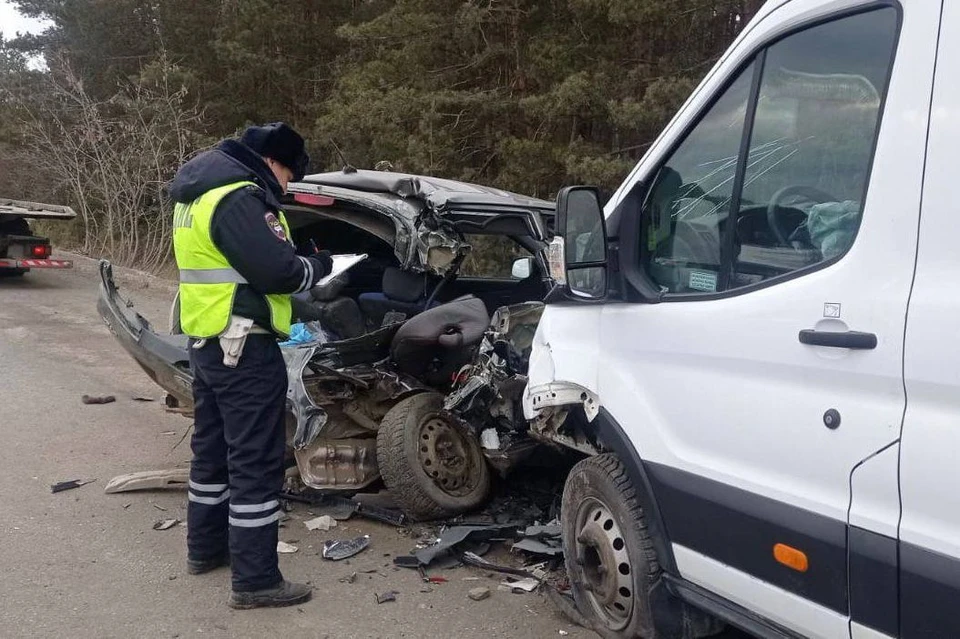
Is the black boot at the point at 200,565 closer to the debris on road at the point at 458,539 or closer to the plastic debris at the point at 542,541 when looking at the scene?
the debris on road at the point at 458,539

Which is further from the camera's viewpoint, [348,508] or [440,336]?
[348,508]

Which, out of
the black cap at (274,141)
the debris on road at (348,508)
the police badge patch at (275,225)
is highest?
the black cap at (274,141)

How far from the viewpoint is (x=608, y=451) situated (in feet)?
10.6

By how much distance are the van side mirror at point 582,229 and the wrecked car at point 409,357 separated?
1405mm

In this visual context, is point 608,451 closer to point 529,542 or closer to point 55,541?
point 529,542

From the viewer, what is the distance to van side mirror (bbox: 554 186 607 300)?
9.48 ft

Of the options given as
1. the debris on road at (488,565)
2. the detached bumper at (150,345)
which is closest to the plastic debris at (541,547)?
the debris on road at (488,565)

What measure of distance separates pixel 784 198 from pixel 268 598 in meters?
2.58

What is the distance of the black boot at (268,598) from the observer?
11.7 feet

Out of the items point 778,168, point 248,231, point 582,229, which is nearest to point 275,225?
point 248,231

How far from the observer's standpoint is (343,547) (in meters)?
4.18

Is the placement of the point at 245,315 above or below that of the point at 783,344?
below

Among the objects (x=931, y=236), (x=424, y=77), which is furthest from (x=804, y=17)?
(x=424, y=77)

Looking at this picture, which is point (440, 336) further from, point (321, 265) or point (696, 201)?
point (696, 201)
